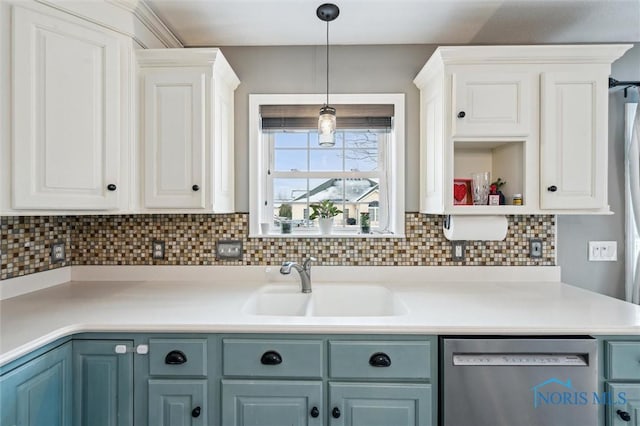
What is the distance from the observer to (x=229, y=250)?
204cm

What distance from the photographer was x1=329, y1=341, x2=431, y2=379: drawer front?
1298 mm

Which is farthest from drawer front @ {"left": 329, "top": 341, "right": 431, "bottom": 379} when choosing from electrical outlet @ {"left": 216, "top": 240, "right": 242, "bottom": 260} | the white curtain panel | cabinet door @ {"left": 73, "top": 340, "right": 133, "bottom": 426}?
the white curtain panel

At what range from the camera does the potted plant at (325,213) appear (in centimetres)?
206

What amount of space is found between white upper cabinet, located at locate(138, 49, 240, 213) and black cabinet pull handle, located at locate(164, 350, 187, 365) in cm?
70

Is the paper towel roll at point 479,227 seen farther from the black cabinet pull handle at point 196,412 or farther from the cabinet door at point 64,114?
the cabinet door at point 64,114

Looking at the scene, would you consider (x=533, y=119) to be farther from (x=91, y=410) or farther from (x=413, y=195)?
(x=91, y=410)

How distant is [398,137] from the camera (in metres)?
2.05

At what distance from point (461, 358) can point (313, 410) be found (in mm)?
612

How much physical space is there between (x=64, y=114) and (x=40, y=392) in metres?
1.09

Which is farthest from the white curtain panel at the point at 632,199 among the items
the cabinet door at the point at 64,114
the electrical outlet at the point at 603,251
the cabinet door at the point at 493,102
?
the cabinet door at the point at 64,114

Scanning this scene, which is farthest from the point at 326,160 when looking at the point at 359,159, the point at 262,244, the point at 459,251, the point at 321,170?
the point at 459,251

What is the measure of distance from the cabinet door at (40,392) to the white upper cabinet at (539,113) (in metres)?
1.79

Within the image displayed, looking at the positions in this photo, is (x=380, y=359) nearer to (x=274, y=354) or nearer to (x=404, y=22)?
(x=274, y=354)

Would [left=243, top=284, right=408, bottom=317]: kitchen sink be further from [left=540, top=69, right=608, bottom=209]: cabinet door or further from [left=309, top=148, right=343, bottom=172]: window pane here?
[left=540, top=69, right=608, bottom=209]: cabinet door
